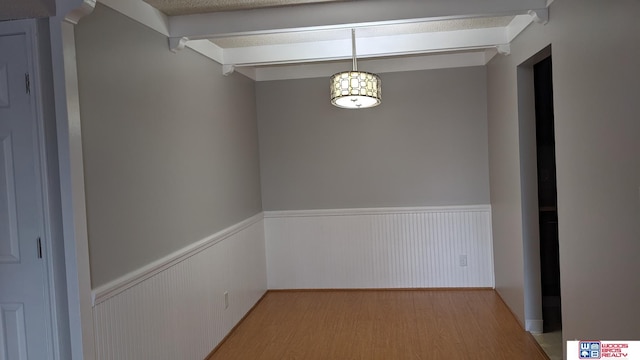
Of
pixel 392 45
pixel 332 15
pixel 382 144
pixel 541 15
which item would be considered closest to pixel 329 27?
pixel 332 15

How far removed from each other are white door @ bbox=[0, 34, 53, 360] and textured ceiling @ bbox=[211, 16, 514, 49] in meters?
1.91

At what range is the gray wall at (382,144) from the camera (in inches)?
202

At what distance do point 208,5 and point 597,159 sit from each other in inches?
93.9

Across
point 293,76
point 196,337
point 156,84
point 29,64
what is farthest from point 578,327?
point 293,76

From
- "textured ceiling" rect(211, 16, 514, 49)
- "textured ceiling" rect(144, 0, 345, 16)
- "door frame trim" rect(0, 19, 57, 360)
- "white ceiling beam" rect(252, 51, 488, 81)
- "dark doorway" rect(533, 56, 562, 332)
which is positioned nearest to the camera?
"door frame trim" rect(0, 19, 57, 360)

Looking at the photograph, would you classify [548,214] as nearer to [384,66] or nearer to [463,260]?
[463,260]

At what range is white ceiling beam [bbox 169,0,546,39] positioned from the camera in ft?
10.0

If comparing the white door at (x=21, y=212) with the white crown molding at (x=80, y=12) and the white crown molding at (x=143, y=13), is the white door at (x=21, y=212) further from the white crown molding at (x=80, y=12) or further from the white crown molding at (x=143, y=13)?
the white crown molding at (x=143, y=13)

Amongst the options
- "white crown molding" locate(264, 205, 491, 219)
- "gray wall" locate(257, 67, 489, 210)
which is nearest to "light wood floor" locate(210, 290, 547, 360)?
"white crown molding" locate(264, 205, 491, 219)

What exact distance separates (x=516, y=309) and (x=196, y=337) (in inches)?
105

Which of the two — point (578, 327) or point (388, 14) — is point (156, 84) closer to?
point (388, 14)

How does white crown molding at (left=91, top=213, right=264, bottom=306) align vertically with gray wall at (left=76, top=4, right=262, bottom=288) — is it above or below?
below

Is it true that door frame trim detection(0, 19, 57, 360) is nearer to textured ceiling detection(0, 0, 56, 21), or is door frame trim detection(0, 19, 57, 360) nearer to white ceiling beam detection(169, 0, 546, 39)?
textured ceiling detection(0, 0, 56, 21)

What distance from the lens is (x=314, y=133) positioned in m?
5.34
